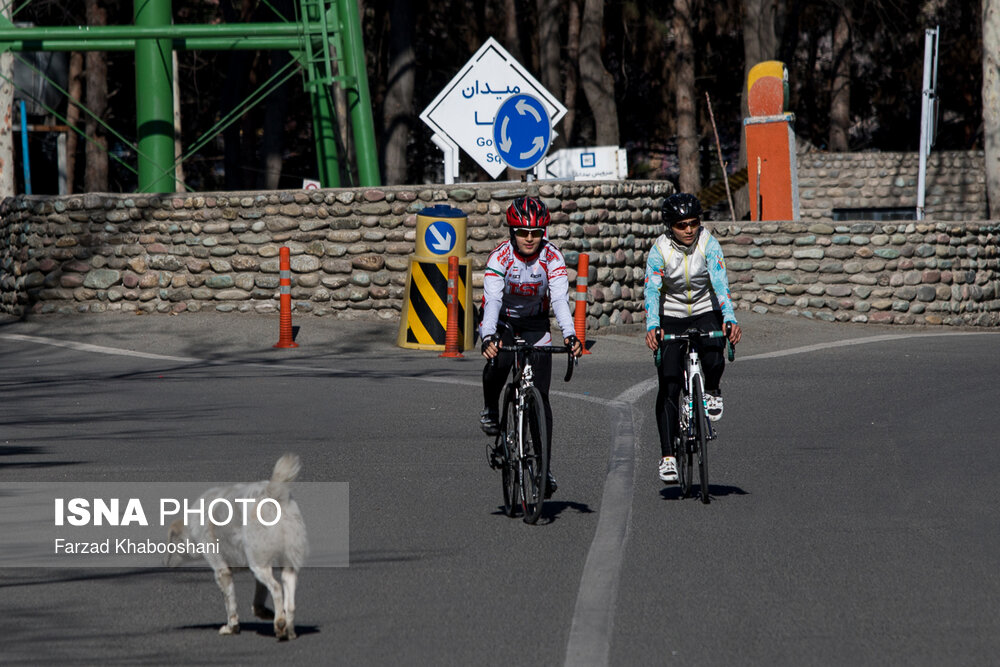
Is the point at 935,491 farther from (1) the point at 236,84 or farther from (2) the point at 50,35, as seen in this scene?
(1) the point at 236,84

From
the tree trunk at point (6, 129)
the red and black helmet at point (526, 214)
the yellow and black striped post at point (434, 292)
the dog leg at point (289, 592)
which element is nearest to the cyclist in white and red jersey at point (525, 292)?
the red and black helmet at point (526, 214)

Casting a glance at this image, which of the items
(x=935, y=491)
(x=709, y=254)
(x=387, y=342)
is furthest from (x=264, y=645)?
(x=387, y=342)

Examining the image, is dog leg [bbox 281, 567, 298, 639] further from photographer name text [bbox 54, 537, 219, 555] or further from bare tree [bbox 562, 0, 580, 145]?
bare tree [bbox 562, 0, 580, 145]

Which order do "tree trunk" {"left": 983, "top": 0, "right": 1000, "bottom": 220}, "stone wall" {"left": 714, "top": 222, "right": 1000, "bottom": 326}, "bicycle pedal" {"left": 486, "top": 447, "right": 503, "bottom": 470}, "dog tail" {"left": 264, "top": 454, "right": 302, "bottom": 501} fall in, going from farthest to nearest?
1. "tree trunk" {"left": 983, "top": 0, "right": 1000, "bottom": 220}
2. "stone wall" {"left": 714, "top": 222, "right": 1000, "bottom": 326}
3. "bicycle pedal" {"left": 486, "top": 447, "right": 503, "bottom": 470}
4. "dog tail" {"left": 264, "top": 454, "right": 302, "bottom": 501}

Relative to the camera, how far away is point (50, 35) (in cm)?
2205

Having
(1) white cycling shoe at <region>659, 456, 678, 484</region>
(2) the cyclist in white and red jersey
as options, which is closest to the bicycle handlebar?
(1) white cycling shoe at <region>659, 456, 678, 484</region>

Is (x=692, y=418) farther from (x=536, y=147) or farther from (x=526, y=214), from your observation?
(x=536, y=147)

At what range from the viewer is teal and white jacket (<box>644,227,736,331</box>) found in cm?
864

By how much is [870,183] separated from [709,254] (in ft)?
98.4

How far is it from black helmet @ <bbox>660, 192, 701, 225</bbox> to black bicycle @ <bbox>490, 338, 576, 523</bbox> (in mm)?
1070

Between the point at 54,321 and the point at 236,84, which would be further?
the point at 236,84

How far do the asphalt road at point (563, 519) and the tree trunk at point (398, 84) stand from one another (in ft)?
58.0

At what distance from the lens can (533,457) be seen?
786cm

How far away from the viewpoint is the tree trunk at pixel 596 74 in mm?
35625
